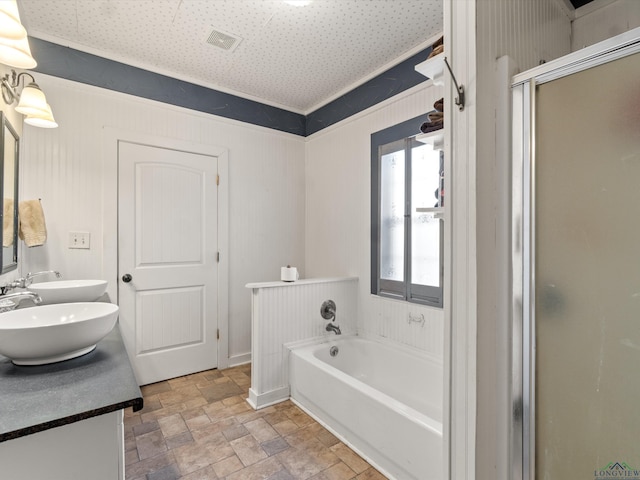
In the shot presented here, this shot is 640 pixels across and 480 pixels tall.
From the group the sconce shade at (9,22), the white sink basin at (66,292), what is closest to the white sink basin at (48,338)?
the white sink basin at (66,292)

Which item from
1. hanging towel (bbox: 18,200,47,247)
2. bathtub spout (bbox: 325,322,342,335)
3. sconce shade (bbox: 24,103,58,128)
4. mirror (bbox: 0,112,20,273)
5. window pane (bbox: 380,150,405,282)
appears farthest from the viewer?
bathtub spout (bbox: 325,322,342,335)

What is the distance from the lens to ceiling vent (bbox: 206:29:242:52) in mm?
2223

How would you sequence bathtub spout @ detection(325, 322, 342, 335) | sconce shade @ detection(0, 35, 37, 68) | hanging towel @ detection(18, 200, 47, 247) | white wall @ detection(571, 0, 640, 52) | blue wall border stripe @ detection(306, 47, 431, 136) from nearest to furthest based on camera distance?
sconce shade @ detection(0, 35, 37, 68)
white wall @ detection(571, 0, 640, 52)
hanging towel @ detection(18, 200, 47, 247)
blue wall border stripe @ detection(306, 47, 431, 136)
bathtub spout @ detection(325, 322, 342, 335)

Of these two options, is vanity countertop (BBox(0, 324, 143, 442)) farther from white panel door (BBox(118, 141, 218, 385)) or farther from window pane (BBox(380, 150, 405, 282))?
window pane (BBox(380, 150, 405, 282))

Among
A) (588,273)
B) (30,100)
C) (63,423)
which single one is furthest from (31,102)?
(588,273)

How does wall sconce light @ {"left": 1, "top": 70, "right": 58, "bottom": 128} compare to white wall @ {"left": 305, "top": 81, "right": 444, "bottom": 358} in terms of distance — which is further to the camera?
white wall @ {"left": 305, "top": 81, "right": 444, "bottom": 358}

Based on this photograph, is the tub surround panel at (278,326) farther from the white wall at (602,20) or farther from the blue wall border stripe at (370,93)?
the white wall at (602,20)

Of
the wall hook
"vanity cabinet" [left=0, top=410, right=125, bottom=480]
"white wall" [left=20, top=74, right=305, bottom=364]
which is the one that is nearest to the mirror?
"white wall" [left=20, top=74, right=305, bottom=364]

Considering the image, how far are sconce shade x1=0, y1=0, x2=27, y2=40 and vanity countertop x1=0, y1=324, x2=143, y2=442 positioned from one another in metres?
1.08

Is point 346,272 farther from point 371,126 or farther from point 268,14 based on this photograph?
point 268,14

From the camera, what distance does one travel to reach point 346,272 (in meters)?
2.95

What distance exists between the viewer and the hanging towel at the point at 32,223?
1.96m

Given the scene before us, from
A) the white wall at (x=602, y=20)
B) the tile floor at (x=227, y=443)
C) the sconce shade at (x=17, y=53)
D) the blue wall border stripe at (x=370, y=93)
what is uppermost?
the blue wall border stripe at (x=370, y=93)

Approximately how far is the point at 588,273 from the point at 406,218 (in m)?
1.50
